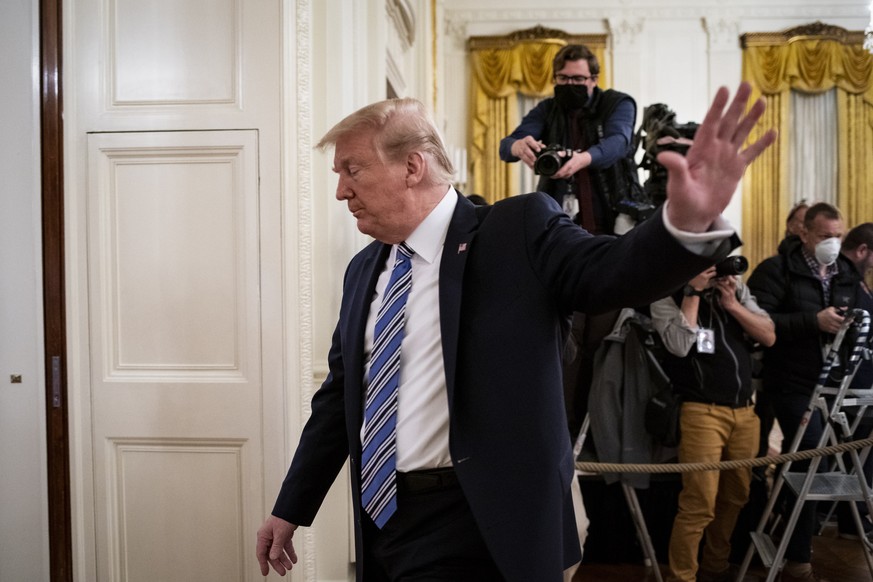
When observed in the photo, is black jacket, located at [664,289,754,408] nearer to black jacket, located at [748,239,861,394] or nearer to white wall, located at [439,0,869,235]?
black jacket, located at [748,239,861,394]

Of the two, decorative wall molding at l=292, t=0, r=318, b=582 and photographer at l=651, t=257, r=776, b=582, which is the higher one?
decorative wall molding at l=292, t=0, r=318, b=582

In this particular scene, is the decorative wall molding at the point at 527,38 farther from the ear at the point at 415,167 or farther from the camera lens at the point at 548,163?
the ear at the point at 415,167

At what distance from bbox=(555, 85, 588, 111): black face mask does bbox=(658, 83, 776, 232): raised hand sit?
2.30m

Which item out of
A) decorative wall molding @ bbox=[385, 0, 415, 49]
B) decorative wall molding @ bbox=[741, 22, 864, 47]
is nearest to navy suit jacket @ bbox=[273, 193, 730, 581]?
decorative wall molding @ bbox=[385, 0, 415, 49]

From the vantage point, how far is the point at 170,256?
2828 mm

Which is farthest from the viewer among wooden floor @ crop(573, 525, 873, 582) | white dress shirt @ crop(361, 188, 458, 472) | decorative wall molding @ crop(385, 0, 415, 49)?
decorative wall molding @ crop(385, 0, 415, 49)

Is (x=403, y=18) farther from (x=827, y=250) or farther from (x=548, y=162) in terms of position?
(x=827, y=250)

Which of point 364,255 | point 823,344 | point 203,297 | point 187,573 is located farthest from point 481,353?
point 823,344

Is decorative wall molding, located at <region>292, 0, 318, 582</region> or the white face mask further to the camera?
the white face mask

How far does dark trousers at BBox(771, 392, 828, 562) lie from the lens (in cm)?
360

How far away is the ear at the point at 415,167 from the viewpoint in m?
1.54

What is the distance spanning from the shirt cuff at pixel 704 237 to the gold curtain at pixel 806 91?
304 inches

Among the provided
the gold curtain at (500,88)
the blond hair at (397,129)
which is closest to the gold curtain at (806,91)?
the gold curtain at (500,88)

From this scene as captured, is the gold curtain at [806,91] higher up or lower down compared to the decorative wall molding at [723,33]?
lower down
